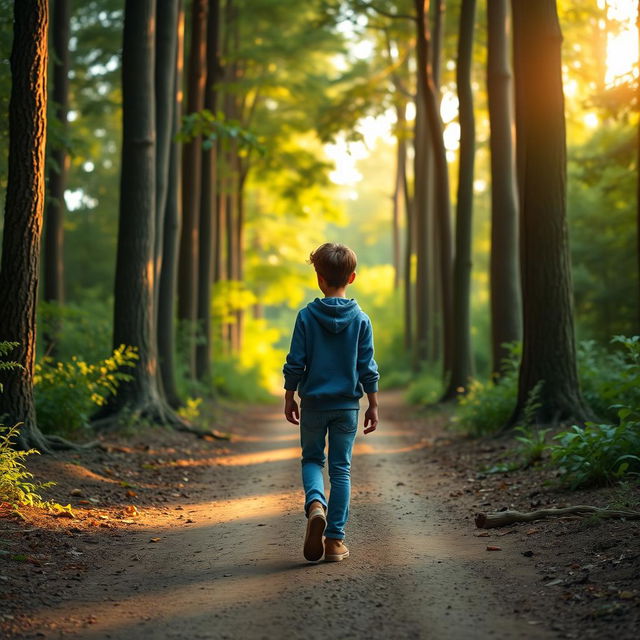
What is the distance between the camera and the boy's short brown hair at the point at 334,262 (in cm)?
583

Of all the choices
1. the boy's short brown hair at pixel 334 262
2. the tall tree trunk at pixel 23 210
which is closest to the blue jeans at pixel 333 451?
the boy's short brown hair at pixel 334 262

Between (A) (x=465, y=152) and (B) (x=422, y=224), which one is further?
(B) (x=422, y=224)

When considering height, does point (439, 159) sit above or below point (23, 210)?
above

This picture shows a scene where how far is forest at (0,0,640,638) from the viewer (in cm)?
831

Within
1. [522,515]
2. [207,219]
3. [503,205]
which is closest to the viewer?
[522,515]

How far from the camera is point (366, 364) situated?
19.2ft

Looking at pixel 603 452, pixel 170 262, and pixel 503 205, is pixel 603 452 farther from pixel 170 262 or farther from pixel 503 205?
pixel 170 262

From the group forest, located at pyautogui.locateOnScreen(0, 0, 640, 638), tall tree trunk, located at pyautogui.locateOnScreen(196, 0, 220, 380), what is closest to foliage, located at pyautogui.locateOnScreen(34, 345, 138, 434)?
forest, located at pyautogui.locateOnScreen(0, 0, 640, 638)

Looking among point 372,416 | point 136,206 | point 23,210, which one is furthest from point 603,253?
point 372,416

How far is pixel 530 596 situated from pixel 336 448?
5.38 feet

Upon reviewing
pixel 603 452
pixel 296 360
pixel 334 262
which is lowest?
pixel 603 452

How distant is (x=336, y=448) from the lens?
5.80 meters

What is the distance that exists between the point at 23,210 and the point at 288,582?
494 centimetres

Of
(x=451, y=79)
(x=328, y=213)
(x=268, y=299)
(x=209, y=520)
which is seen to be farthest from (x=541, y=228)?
(x=268, y=299)
